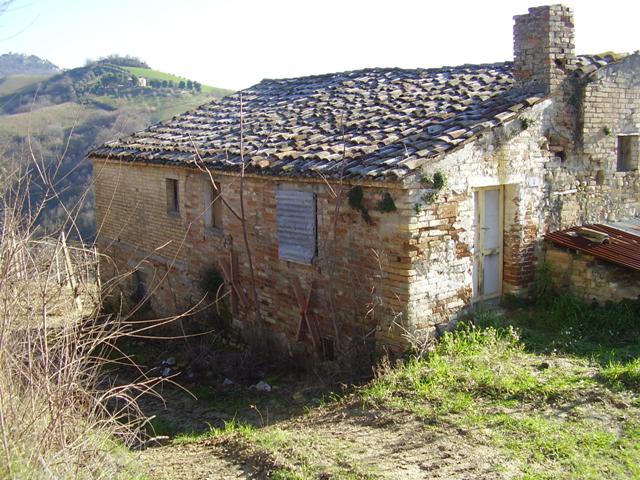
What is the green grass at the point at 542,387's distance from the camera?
6.06m

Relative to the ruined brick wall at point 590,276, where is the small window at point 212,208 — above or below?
above

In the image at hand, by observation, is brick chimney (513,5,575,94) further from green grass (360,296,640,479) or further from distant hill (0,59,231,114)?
distant hill (0,59,231,114)

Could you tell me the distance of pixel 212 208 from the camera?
1188 cm

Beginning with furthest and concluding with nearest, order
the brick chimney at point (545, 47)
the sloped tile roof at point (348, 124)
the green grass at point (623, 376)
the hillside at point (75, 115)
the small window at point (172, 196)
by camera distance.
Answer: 1. the small window at point (172, 196)
2. the brick chimney at point (545, 47)
3. the sloped tile roof at point (348, 124)
4. the green grass at point (623, 376)
5. the hillside at point (75, 115)

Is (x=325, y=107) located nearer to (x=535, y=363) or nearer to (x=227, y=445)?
(x=535, y=363)

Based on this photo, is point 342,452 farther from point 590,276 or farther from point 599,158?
point 599,158

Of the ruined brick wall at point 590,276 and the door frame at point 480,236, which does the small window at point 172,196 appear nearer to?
the door frame at point 480,236

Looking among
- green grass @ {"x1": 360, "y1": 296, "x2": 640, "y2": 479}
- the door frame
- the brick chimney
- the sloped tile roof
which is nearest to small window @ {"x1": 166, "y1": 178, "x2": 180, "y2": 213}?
the sloped tile roof

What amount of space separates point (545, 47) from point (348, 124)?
3.12 metres

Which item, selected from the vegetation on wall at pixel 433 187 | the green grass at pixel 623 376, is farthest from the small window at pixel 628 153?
the green grass at pixel 623 376

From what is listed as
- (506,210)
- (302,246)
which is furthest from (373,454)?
(506,210)

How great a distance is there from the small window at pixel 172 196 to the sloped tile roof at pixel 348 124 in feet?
1.79

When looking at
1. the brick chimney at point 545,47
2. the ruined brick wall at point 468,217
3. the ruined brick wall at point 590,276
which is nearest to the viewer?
the ruined brick wall at point 468,217

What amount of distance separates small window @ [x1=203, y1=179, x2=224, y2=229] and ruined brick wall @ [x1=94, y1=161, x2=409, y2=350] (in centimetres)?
10
